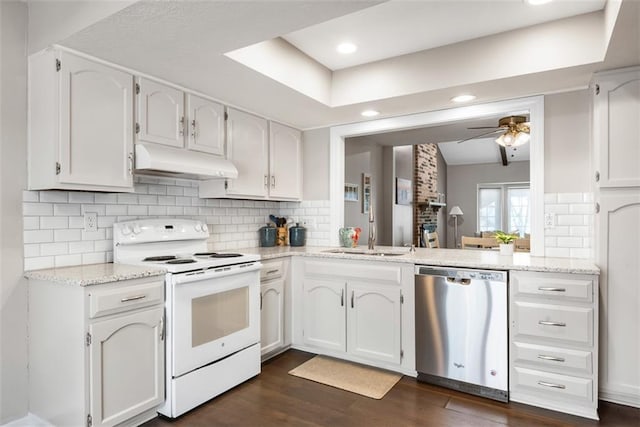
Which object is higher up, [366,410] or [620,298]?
[620,298]

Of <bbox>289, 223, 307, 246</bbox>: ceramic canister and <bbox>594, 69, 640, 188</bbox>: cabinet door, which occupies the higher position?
<bbox>594, 69, 640, 188</bbox>: cabinet door

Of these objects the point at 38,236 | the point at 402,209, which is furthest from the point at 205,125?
the point at 402,209

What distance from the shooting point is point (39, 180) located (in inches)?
85.1

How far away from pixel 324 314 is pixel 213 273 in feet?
3.76

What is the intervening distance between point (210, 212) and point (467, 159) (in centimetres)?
836

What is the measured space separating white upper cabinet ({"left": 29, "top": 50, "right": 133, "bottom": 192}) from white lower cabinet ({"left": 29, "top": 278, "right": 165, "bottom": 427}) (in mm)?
616

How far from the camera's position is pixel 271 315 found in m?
3.18

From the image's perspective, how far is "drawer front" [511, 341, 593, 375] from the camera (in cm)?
227

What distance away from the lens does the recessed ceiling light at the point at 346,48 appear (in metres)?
2.72

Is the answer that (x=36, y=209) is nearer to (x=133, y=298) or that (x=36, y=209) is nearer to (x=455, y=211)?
(x=133, y=298)

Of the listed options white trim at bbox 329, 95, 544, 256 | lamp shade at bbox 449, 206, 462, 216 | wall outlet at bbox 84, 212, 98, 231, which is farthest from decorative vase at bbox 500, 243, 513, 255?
lamp shade at bbox 449, 206, 462, 216

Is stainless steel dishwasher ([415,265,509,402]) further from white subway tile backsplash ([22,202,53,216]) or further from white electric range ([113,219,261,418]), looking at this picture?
white subway tile backsplash ([22,202,53,216])

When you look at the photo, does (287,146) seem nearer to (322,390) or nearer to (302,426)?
(322,390)

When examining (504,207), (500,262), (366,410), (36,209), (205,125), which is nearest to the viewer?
(36,209)
